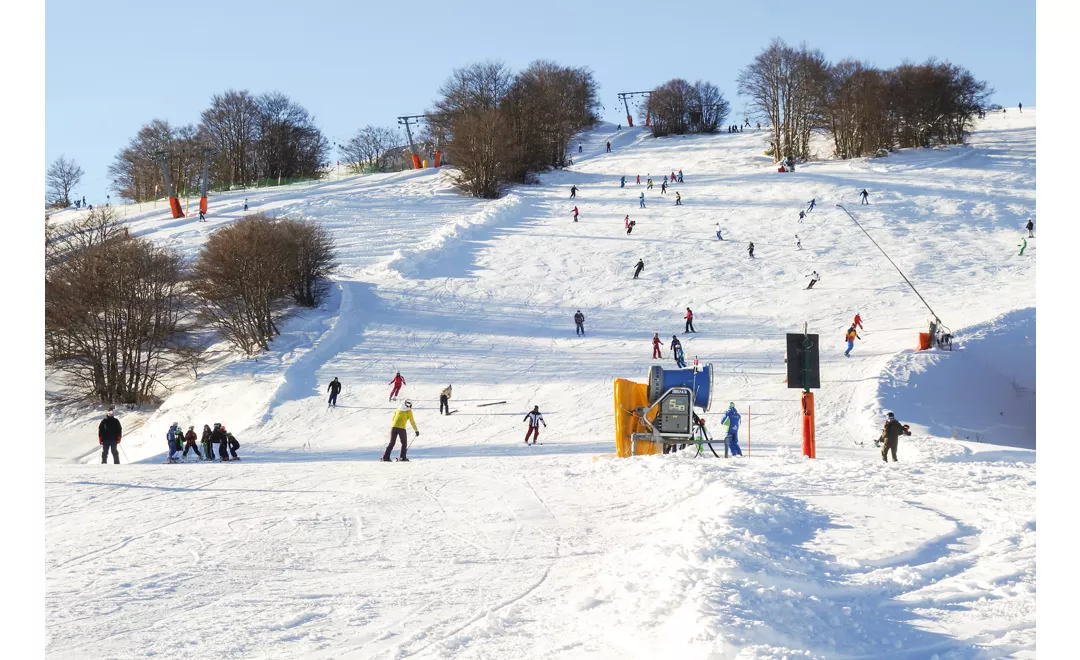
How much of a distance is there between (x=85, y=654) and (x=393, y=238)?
44.6 meters

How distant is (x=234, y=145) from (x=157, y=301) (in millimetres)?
52168

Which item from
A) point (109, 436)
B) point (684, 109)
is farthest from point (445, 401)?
point (684, 109)

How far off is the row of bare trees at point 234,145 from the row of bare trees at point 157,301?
44.3m

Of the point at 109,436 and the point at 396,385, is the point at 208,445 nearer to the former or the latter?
the point at 109,436

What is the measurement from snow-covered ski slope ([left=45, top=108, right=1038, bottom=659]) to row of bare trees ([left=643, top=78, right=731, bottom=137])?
45.9 m

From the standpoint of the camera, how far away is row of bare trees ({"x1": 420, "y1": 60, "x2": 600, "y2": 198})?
208ft

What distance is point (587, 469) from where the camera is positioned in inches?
613

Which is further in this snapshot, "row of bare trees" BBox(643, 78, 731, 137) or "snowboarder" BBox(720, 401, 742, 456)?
"row of bare trees" BBox(643, 78, 731, 137)

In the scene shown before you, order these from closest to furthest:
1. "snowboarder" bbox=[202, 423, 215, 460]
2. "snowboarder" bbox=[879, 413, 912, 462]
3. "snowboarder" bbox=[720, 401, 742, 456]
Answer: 1. "snowboarder" bbox=[879, 413, 912, 462]
2. "snowboarder" bbox=[720, 401, 742, 456]
3. "snowboarder" bbox=[202, 423, 215, 460]

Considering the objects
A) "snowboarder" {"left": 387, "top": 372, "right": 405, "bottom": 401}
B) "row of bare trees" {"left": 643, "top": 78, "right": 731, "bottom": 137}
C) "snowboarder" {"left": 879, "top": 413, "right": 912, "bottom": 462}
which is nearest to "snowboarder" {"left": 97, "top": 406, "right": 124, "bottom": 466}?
"snowboarder" {"left": 387, "top": 372, "right": 405, "bottom": 401}

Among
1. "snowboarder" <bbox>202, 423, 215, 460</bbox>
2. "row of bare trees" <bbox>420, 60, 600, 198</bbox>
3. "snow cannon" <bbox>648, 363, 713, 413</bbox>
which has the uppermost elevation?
"row of bare trees" <bbox>420, 60, 600, 198</bbox>

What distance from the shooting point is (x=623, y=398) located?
17.9m

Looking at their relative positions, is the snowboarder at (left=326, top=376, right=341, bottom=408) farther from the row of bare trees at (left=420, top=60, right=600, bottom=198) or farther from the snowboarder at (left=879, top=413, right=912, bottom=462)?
the row of bare trees at (left=420, top=60, right=600, bottom=198)
